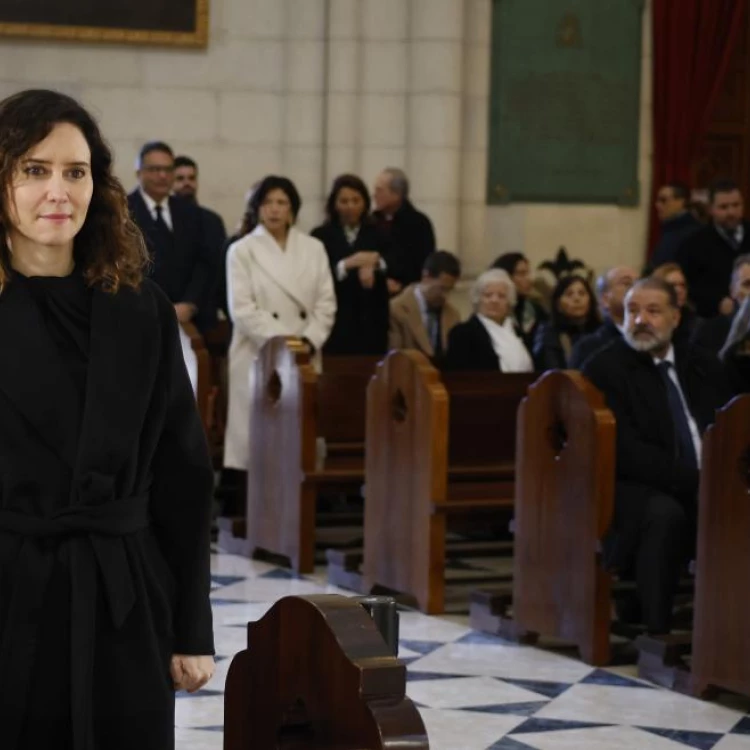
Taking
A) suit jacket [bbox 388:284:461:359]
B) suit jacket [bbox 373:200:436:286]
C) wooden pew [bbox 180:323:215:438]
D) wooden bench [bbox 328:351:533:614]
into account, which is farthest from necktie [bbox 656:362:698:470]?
suit jacket [bbox 373:200:436:286]

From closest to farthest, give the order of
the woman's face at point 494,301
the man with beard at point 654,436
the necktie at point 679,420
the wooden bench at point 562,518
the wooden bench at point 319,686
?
1. the wooden bench at point 319,686
2. the wooden bench at point 562,518
3. the man with beard at point 654,436
4. the necktie at point 679,420
5. the woman's face at point 494,301

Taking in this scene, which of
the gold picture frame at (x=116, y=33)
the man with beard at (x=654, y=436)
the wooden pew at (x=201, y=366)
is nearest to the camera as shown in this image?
the man with beard at (x=654, y=436)

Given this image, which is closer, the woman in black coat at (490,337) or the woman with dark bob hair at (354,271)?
the woman in black coat at (490,337)

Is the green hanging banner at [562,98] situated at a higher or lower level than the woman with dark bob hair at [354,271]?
higher

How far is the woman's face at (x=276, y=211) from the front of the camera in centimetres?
839

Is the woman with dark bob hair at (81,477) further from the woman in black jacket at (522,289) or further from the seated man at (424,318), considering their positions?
the woman in black jacket at (522,289)

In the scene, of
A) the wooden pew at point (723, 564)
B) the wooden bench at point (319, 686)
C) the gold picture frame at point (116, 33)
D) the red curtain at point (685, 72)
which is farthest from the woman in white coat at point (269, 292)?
the wooden bench at point (319, 686)

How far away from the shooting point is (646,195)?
39.3 feet

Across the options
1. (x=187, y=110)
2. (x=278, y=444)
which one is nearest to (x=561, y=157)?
(x=187, y=110)

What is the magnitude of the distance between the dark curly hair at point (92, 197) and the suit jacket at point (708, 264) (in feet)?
25.1

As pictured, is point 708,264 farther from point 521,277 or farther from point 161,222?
point 161,222

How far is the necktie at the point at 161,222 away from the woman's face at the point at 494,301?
5.13 feet

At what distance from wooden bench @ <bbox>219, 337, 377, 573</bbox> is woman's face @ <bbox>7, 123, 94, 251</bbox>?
4935 mm

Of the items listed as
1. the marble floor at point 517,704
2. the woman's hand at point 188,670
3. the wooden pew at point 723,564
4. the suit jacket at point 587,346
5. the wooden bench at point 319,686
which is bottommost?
the marble floor at point 517,704
